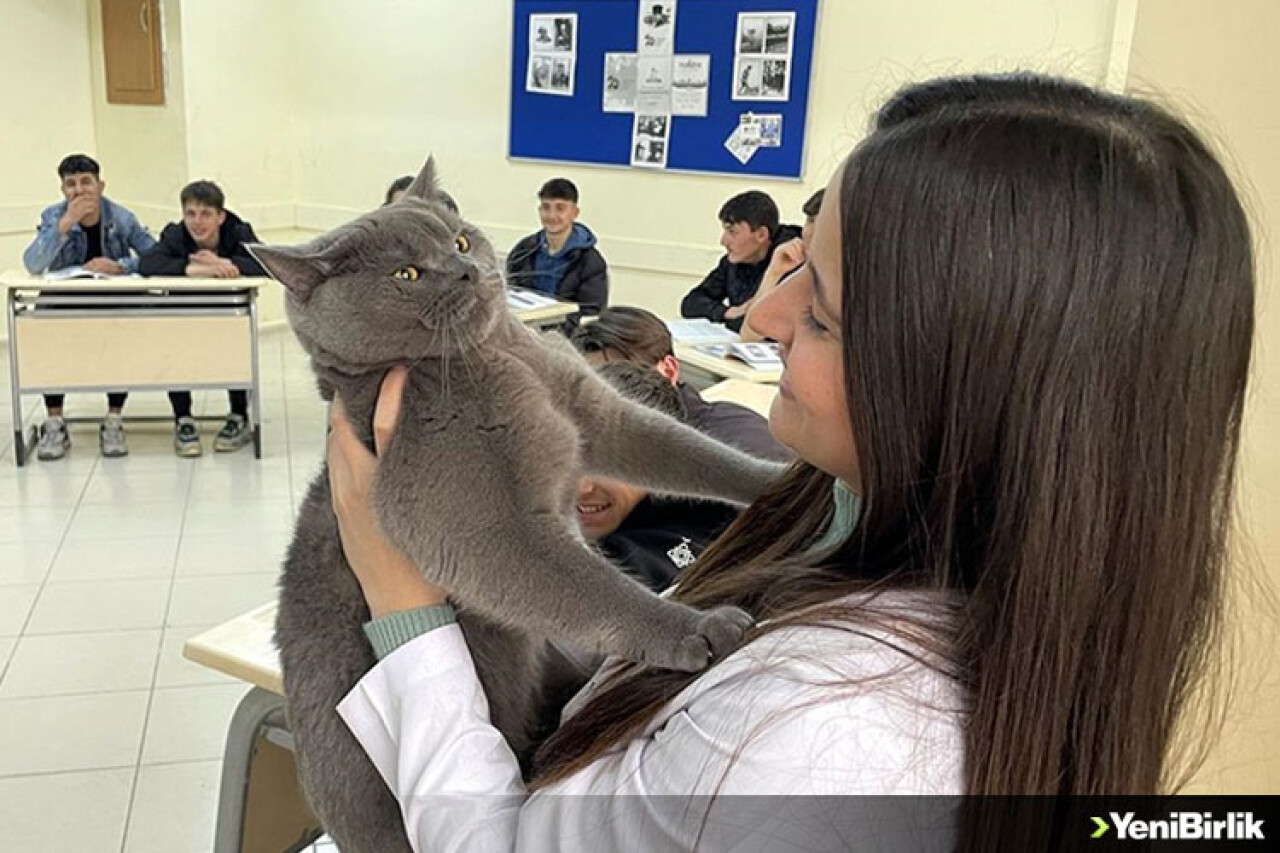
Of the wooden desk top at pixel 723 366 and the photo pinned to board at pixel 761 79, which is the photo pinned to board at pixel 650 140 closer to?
the photo pinned to board at pixel 761 79

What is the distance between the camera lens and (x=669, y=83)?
5.65 m

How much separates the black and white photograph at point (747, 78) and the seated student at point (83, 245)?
3.07m

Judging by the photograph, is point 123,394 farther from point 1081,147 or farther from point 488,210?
point 1081,147

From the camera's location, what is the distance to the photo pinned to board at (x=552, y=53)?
593 centimetres

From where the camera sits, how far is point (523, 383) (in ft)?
3.64

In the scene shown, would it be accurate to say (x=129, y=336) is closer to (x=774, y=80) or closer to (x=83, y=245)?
(x=83, y=245)

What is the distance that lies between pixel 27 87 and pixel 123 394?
8.90 feet

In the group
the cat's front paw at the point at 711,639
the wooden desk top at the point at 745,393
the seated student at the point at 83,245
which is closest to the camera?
the cat's front paw at the point at 711,639

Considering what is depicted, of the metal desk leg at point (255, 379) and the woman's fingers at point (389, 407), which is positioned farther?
the metal desk leg at point (255, 379)

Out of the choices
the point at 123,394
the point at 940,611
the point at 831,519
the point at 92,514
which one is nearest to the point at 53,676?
the point at 92,514

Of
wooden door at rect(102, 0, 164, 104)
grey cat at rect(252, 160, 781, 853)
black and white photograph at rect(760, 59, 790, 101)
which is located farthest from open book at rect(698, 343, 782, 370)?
wooden door at rect(102, 0, 164, 104)

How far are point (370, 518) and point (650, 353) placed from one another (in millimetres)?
1419

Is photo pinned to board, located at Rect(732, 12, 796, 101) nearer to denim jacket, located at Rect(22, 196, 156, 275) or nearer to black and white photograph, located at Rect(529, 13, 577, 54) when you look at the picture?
black and white photograph, located at Rect(529, 13, 577, 54)

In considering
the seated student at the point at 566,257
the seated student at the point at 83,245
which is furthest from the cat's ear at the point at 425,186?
the seated student at the point at 83,245
